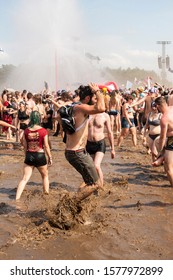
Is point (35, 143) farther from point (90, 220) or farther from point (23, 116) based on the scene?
point (23, 116)

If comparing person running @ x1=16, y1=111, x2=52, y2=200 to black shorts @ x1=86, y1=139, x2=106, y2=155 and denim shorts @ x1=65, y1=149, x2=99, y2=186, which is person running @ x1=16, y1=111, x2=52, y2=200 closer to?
black shorts @ x1=86, y1=139, x2=106, y2=155

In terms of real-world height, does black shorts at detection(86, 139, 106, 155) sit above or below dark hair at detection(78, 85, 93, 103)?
below

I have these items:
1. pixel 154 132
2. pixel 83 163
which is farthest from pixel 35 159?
pixel 154 132

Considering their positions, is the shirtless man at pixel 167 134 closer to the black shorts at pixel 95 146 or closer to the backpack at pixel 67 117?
the black shorts at pixel 95 146

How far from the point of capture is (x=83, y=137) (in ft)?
18.8

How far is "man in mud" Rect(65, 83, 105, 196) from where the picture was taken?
538 centimetres

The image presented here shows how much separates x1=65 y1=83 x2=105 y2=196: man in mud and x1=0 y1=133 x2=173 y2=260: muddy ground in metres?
0.48

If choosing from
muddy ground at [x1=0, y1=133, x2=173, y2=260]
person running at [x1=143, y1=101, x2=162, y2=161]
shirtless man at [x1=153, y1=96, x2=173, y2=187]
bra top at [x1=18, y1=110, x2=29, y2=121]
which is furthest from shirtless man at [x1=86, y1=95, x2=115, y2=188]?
bra top at [x1=18, y1=110, x2=29, y2=121]

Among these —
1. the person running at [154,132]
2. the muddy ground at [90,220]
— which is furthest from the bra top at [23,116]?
the person running at [154,132]

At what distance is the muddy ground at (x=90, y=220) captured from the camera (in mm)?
4902

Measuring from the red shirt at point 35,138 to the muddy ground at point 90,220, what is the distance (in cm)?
97

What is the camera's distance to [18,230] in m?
5.65

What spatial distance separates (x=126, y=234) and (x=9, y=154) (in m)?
7.70
